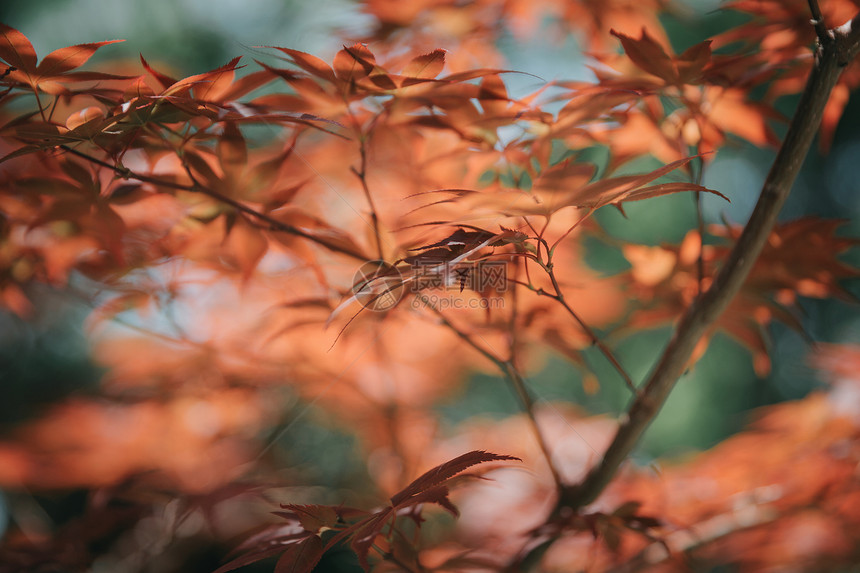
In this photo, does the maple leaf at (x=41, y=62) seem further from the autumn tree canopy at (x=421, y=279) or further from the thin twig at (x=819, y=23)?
the thin twig at (x=819, y=23)

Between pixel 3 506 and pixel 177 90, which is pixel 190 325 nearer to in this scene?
pixel 177 90

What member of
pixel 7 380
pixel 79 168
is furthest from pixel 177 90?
pixel 7 380

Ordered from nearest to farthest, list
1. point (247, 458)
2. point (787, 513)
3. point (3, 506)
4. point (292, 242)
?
point (292, 242) < point (787, 513) < point (247, 458) < point (3, 506)

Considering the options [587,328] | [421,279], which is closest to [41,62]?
[421,279]

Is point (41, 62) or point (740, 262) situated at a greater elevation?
point (41, 62)

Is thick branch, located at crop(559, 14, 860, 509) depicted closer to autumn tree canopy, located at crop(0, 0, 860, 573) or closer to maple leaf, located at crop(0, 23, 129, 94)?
autumn tree canopy, located at crop(0, 0, 860, 573)

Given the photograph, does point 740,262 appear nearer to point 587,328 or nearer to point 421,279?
point 587,328

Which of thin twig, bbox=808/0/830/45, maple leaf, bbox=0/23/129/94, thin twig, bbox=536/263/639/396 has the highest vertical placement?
thin twig, bbox=808/0/830/45

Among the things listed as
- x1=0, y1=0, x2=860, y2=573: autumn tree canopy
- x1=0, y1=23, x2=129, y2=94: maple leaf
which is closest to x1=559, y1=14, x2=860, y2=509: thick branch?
x1=0, y1=0, x2=860, y2=573: autumn tree canopy
